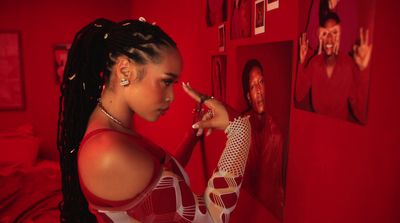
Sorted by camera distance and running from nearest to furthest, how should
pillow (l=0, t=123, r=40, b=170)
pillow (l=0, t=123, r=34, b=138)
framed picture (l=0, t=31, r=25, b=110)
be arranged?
1. pillow (l=0, t=123, r=40, b=170)
2. pillow (l=0, t=123, r=34, b=138)
3. framed picture (l=0, t=31, r=25, b=110)

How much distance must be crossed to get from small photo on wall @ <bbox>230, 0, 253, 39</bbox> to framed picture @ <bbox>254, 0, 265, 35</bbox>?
0.04m

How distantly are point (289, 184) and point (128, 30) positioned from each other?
2.11ft

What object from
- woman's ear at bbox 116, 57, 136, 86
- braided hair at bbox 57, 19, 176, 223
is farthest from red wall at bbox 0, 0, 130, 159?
woman's ear at bbox 116, 57, 136, 86

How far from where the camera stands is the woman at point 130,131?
0.79 metres

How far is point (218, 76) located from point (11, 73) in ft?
9.59

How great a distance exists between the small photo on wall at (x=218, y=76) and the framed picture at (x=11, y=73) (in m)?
2.82

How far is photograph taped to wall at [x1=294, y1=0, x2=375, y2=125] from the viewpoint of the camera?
2.01 feet

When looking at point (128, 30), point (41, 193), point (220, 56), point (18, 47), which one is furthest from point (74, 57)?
point (18, 47)

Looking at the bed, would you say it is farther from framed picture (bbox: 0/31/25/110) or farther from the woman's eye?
the woman's eye

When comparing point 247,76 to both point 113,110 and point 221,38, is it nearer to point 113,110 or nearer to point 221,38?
point 221,38

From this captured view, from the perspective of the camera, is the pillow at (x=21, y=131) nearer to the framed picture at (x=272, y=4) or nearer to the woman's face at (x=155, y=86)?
the woman's face at (x=155, y=86)

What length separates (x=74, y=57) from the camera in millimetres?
996

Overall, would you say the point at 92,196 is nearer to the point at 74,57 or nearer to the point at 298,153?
the point at 74,57

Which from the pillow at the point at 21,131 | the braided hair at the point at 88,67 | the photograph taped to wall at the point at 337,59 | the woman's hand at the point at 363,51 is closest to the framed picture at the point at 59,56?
the pillow at the point at 21,131
